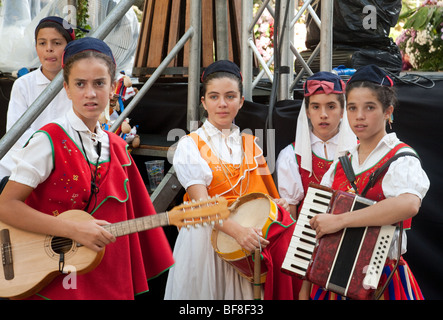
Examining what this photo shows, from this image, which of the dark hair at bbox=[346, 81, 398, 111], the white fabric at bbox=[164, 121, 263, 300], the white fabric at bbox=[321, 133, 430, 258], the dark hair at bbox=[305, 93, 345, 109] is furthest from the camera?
the dark hair at bbox=[305, 93, 345, 109]

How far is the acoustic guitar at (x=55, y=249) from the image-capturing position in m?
2.10

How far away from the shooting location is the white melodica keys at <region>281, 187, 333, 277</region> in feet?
7.95

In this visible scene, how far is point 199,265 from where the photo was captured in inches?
123

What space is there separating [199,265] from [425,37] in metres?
5.70

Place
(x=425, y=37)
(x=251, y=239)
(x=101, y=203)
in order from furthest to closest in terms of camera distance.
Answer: (x=425, y=37) → (x=251, y=239) → (x=101, y=203)

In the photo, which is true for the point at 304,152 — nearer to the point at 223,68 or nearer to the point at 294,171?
the point at 294,171

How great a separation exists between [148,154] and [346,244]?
7.13 feet

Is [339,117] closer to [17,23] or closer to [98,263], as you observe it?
[98,263]

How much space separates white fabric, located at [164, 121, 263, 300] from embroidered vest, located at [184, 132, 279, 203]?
43mm

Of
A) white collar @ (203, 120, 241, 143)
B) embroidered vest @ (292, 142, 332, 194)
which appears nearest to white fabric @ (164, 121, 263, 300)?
white collar @ (203, 120, 241, 143)

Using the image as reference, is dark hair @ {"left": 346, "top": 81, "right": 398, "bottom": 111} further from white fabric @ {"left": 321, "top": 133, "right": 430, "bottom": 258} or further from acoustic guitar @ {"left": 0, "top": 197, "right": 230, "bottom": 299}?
acoustic guitar @ {"left": 0, "top": 197, "right": 230, "bottom": 299}

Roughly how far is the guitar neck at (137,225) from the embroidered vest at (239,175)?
0.97m

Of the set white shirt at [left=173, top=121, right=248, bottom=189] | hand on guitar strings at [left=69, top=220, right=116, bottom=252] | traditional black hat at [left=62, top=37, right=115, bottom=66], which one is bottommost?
hand on guitar strings at [left=69, top=220, right=116, bottom=252]

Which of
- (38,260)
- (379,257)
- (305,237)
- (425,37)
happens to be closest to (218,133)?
(305,237)
